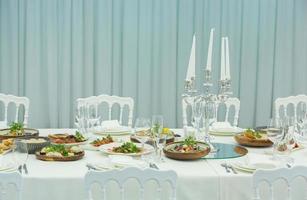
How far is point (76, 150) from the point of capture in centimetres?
232

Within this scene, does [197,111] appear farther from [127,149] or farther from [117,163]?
[117,163]

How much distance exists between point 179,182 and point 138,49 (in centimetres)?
264

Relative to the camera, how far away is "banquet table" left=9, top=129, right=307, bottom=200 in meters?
1.96

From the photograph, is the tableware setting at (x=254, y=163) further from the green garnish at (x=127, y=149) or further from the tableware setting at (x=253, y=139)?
the green garnish at (x=127, y=149)

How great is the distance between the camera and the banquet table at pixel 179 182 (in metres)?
1.96

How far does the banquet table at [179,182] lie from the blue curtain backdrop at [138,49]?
7.79 ft

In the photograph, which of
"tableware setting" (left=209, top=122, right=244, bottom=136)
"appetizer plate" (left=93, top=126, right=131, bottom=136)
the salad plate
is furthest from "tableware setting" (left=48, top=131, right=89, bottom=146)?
"tableware setting" (left=209, top=122, right=244, bottom=136)

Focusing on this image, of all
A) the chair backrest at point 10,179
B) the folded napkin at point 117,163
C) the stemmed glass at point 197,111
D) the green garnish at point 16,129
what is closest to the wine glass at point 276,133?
the stemmed glass at point 197,111

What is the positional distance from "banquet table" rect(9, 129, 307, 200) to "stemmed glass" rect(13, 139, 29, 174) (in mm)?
41

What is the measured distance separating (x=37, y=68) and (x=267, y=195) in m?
2.95

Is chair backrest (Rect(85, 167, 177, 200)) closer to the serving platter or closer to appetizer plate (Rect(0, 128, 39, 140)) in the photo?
the serving platter

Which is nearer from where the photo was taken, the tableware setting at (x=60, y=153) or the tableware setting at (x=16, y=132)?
the tableware setting at (x=60, y=153)

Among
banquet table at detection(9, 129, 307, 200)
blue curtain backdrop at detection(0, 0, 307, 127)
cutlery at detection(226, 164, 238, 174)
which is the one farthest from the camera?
blue curtain backdrop at detection(0, 0, 307, 127)

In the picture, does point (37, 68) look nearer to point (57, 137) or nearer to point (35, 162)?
point (57, 137)
